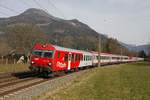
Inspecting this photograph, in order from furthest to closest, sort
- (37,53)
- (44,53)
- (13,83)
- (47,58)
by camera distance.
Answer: (37,53)
(44,53)
(47,58)
(13,83)

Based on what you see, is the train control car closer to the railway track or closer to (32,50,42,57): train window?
(32,50,42,57): train window

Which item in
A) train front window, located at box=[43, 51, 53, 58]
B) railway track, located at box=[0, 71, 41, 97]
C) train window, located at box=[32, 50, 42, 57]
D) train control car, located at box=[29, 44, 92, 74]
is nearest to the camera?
Result: railway track, located at box=[0, 71, 41, 97]

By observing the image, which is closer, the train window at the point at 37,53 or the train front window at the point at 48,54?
the train front window at the point at 48,54

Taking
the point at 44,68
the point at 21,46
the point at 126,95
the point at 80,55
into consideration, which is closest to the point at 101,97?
the point at 126,95

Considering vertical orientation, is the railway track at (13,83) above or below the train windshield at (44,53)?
below

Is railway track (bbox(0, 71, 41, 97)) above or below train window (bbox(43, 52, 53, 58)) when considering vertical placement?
below

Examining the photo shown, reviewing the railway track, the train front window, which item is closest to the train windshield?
the train front window

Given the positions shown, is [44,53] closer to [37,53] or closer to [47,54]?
[47,54]

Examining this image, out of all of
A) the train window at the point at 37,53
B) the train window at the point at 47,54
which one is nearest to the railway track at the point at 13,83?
the train window at the point at 47,54

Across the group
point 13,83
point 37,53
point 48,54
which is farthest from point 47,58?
point 13,83

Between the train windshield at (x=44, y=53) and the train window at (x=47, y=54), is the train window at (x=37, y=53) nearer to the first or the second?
the train windshield at (x=44, y=53)

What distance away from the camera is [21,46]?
6694cm

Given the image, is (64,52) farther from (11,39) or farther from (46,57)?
(11,39)

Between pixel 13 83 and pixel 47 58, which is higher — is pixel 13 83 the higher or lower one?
the lower one
